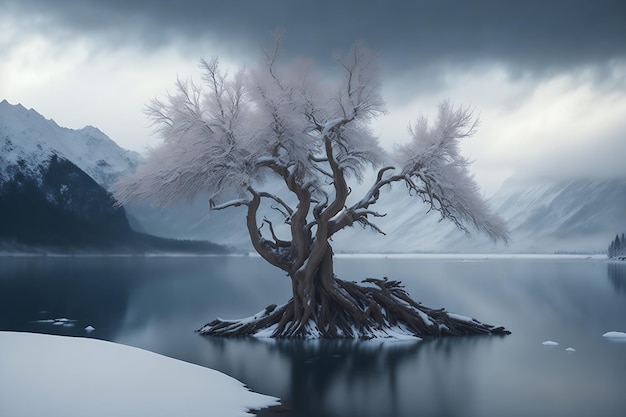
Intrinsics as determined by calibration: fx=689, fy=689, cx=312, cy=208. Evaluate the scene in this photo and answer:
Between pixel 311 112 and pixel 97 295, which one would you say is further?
pixel 97 295

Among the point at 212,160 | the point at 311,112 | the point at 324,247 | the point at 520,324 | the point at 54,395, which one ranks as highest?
the point at 311,112

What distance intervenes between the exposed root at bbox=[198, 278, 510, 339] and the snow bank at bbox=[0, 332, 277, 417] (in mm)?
8668

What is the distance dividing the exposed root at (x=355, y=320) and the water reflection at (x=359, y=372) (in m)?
0.99

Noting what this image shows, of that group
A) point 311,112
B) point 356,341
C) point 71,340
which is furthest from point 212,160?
point 71,340

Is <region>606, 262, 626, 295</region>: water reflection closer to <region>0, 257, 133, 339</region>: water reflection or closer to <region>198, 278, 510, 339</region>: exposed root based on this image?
<region>198, 278, 510, 339</region>: exposed root

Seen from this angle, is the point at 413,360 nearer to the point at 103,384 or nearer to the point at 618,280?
the point at 103,384

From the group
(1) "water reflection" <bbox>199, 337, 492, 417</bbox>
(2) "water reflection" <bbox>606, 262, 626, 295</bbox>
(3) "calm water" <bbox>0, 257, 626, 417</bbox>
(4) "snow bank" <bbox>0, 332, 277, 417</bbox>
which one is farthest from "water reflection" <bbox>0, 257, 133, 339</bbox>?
(2) "water reflection" <bbox>606, 262, 626, 295</bbox>

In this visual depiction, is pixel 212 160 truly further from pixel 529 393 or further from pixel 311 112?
pixel 529 393

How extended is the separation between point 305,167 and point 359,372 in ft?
30.4

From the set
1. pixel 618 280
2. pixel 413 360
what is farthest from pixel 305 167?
pixel 618 280

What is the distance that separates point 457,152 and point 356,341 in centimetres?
798

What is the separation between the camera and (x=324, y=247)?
82.7ft

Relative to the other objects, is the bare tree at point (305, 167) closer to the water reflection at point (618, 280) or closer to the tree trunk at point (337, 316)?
the tree trunk at point (337, 316)

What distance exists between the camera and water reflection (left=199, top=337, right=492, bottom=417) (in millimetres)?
14805
